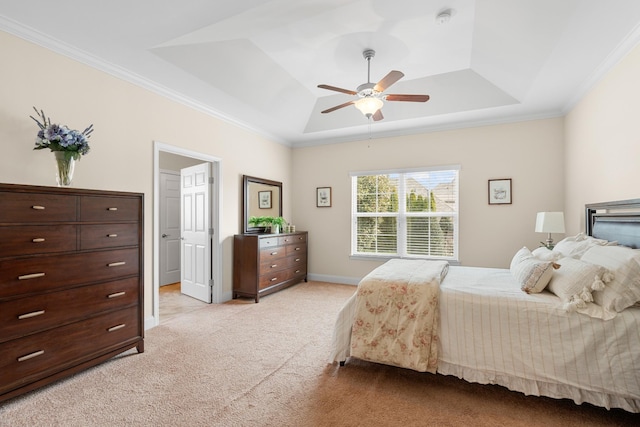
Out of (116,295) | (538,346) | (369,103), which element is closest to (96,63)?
(116,295)

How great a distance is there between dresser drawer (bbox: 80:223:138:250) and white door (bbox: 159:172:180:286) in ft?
10.1

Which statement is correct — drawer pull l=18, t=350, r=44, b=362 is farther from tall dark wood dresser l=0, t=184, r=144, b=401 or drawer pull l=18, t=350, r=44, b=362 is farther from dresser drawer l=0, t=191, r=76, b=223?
dresser drawer l=0, t=191, r=76, b=223

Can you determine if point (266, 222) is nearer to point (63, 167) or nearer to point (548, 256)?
point (63, 167)

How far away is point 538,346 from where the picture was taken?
201 cm

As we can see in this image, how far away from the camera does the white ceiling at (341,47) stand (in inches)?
93.7

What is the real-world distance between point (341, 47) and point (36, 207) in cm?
294

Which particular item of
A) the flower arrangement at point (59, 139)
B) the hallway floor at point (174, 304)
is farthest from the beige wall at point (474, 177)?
the flower arrangement at point (59, 139)

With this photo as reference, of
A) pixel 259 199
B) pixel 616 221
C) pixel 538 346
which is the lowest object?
pixel 538 346

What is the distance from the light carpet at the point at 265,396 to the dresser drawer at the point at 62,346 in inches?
7.3

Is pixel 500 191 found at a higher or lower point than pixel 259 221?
higher

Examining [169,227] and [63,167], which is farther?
[169,227]

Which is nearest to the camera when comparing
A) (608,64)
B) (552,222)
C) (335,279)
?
(608,64)

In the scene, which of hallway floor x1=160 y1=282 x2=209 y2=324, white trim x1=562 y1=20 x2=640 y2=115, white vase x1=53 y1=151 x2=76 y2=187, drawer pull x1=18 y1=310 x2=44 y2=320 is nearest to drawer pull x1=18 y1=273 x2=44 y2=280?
drawer pull x1=18 y1=310 x2=44 y2=320

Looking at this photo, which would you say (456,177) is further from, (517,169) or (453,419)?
(453,419)
